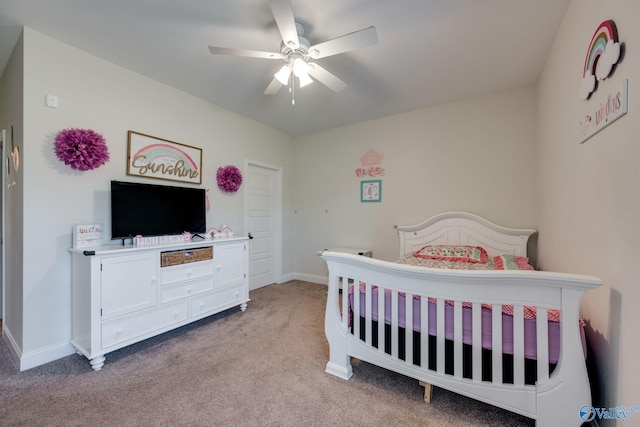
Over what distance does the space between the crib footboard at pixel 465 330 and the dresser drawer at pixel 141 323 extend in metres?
1.53

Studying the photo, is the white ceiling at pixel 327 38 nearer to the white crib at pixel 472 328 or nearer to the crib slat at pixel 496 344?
the white crib at pixel 472 328

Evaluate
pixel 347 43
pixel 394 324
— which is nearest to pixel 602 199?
pixel 394 324

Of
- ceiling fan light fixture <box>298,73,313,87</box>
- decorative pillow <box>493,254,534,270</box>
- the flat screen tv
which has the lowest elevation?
decorative pillow <box>493,254,534,270</box>

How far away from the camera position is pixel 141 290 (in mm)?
2180

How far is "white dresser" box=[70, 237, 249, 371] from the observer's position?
194 centimetres

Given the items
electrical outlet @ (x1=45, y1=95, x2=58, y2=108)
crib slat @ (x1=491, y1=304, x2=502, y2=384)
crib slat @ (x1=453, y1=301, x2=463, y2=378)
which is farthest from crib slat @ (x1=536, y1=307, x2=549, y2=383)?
electrical outlet @ (x1=45, y1=95, x2=58, y2=108)

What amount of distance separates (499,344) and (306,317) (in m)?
1.94

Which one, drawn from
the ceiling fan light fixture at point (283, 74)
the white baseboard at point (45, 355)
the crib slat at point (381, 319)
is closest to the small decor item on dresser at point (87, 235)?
the white baseboard at point (45, 355)

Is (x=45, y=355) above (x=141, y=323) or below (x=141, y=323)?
below

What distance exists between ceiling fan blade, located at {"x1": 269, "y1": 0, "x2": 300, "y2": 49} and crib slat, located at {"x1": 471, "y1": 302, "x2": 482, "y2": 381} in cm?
196

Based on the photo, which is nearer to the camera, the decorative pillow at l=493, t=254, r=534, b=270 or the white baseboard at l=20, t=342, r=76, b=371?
the white baseboard at l=20, t=342, r=76, b=371

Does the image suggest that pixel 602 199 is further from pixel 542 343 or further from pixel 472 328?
pixel 472 328

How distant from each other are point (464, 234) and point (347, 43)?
254 centimetres

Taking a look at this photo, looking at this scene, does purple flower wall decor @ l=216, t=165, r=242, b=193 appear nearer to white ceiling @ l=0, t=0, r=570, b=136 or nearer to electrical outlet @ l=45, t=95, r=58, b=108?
white ceiling @ l=0, t=0, r=570, b=136
